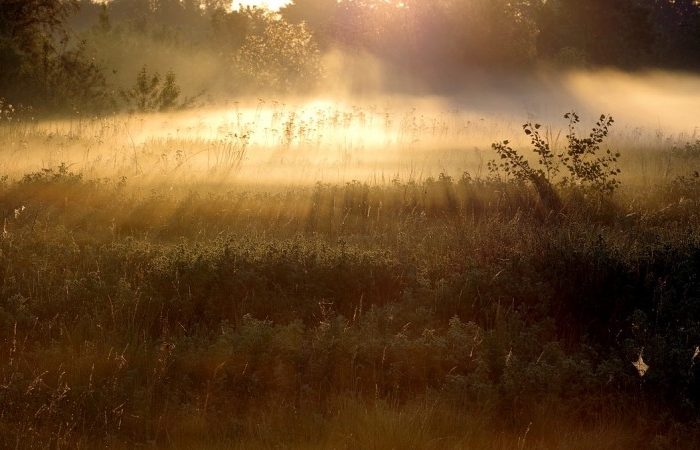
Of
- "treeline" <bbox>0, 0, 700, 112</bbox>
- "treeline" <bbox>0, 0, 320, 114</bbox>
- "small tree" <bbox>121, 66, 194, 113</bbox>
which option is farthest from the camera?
"treeline" <bbox>0, 0, 700, 112</bbox>

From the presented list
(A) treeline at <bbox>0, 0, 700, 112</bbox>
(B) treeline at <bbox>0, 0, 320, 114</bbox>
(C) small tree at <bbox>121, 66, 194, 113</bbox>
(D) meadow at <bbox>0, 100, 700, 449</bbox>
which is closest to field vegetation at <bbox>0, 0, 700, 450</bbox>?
(D) meadow at <bbox>0, 100, 700, 449</bbox>

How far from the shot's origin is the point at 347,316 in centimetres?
692

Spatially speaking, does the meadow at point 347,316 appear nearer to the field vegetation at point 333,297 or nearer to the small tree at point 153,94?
the field vegetation at point 333,297

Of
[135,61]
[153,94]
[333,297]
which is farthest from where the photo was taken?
[135,61]

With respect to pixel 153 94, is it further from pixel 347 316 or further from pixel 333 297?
pixel 347 316

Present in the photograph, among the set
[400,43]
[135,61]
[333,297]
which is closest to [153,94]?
[333,297]

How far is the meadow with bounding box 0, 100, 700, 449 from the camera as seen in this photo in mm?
4773

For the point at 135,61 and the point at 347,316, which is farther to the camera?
the point at 135,61

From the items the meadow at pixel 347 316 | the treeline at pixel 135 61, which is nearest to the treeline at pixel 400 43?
the treeline at pixel 135 61

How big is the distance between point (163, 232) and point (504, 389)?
545 cm

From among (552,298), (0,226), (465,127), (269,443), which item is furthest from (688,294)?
(465,127)

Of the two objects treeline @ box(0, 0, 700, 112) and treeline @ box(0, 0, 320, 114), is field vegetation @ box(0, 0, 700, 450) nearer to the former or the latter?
treeline @ box(0, 0, 320, 114)

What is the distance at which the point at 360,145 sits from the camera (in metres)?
17.4

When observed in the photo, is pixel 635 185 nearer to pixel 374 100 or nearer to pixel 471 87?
pixel 374 100
